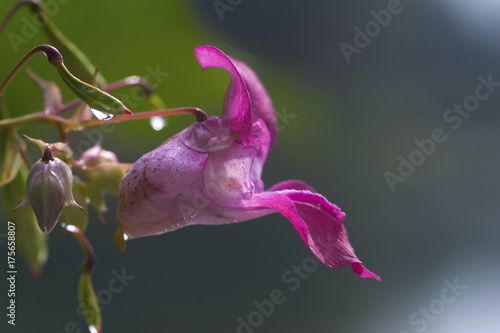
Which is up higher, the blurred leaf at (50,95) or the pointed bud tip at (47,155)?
the pointed bud tip at (47,155)

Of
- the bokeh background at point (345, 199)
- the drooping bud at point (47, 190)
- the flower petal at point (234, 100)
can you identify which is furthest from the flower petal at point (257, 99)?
the bokeh background at point (345, 199)

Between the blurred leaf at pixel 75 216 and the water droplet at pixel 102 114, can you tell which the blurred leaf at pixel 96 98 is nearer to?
the water droplet at pixel 102 114

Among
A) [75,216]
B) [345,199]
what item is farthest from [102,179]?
[345,199]

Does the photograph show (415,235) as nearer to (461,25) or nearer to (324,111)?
(461,25)

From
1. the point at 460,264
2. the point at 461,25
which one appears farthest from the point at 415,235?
the point at 461,25

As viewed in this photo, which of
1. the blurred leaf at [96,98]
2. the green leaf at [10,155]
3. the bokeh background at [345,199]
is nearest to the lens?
the blurred leaf at [96,98]

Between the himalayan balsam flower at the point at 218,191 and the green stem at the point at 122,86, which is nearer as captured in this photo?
the himalayan balsam flower at the point at 218,191
